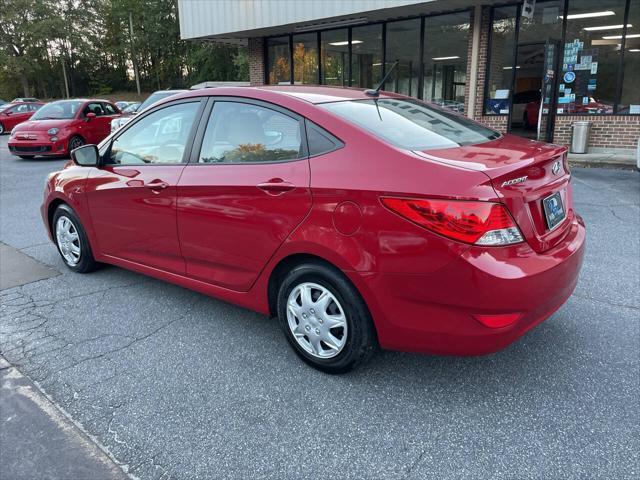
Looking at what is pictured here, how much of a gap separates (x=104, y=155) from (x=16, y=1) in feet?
169

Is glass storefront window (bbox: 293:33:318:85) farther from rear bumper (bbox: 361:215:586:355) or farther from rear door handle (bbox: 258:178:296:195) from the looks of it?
rear bumper (bbox: 361:215:586:355)

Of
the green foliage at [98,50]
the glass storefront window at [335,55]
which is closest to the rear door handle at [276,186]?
the glass storefront window at [335,55]

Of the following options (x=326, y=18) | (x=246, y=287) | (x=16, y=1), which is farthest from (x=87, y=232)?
(x=16, y=1)

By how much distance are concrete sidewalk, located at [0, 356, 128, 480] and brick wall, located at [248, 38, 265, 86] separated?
644 inches

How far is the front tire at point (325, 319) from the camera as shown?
264 cm

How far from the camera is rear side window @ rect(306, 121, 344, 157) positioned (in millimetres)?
2719

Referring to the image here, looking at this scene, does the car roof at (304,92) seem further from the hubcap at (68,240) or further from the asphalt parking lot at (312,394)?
the hubcap at (68,240)

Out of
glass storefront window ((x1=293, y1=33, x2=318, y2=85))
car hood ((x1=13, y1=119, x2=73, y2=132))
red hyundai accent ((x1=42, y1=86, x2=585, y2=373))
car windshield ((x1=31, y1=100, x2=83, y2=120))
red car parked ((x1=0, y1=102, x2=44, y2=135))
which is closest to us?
red hyundai accent ((x1=42, y1=86, x2=585, y2=373))

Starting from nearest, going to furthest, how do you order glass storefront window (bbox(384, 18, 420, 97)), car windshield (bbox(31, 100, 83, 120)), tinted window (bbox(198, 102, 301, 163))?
tinted window (bbox(198, 102, 301, 163)), car windshield (bbox(31, 100, 83, 120)), glass storefront window (bbox(384, 18, 420, 97))

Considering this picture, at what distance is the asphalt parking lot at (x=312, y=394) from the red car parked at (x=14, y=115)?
2230 cm

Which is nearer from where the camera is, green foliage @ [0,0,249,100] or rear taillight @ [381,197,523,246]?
rear taillight @ [381,197,523,246]

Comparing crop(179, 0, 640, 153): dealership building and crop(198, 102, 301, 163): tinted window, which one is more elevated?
crop(179, 0, 640, 153): dealership building


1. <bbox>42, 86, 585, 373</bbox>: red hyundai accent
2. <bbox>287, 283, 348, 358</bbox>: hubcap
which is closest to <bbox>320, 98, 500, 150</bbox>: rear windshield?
<bbox>42, 86, 585, 373</bbox>: red hyundai accent

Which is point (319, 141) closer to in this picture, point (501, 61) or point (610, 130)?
point (610, 130)
